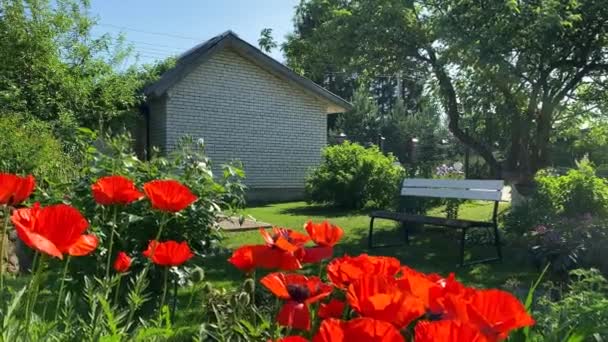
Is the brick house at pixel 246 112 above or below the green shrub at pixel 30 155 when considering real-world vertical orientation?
above

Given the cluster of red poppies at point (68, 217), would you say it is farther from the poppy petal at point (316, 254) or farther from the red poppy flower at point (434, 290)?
the red poppy flower at point (434, 290)

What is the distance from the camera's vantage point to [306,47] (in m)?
11.5

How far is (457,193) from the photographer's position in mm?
7625

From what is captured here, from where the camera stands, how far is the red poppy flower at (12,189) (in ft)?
3.82

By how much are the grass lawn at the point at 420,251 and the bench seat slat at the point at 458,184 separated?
0.78 m

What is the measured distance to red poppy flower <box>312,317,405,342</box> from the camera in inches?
27.2

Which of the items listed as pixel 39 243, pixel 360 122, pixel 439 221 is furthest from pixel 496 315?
pixel 360 122

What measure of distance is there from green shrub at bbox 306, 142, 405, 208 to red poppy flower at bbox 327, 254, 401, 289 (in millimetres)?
11816

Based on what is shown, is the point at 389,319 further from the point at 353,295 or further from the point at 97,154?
the point at 97,154

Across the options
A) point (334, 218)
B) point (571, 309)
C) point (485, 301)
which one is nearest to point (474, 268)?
point (571, 309)

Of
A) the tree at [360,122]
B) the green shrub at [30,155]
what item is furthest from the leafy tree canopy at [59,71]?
the tree at [360,122]

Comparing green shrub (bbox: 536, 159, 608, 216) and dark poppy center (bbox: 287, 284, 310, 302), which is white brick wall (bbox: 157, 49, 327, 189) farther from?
dark poppy center (bbox: 287, 284, 310, 302)

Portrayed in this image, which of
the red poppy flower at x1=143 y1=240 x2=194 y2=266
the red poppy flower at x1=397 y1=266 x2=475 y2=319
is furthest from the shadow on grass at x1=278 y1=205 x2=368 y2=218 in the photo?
the red poppy flower at x1=397 y1=266 x2=475 y2=319

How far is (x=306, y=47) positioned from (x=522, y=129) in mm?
4486
